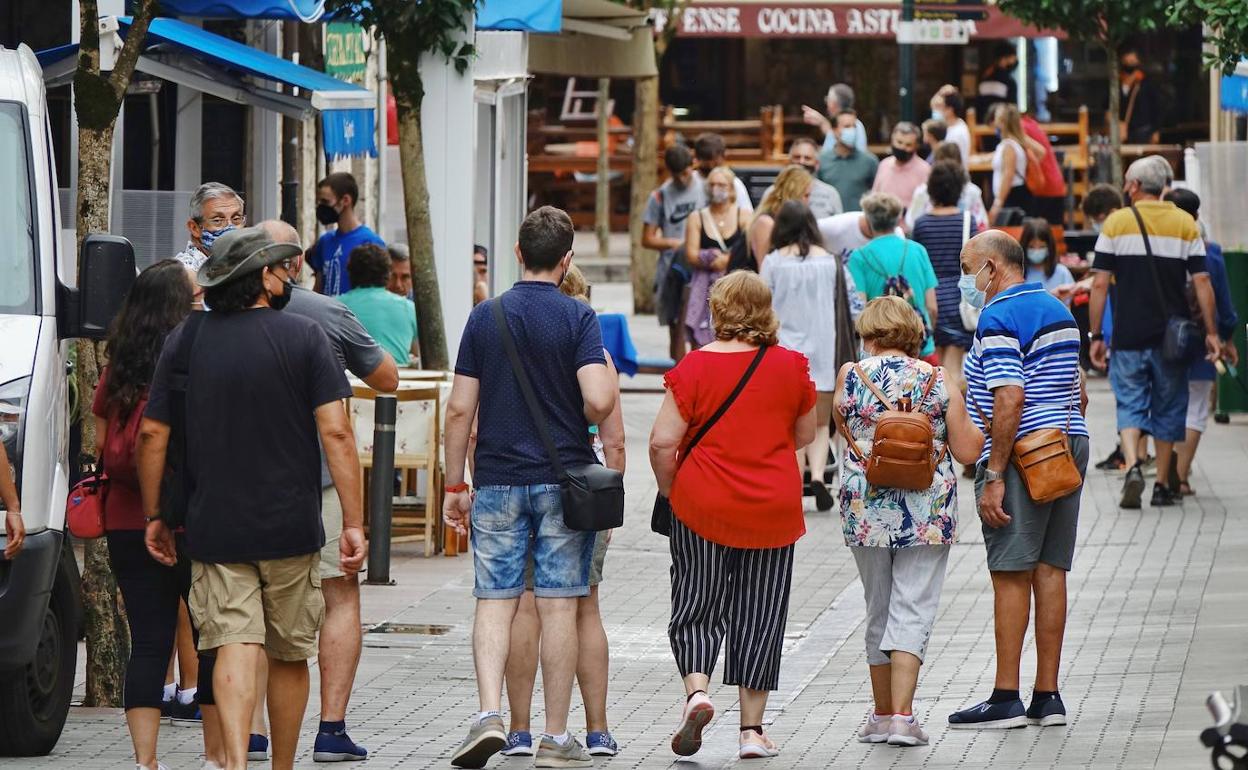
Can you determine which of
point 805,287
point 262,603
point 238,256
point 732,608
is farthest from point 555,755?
point 805,287

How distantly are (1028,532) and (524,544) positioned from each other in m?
1.75

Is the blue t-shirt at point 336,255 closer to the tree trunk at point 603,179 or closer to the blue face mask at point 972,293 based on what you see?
the blue face mask at point 972,293

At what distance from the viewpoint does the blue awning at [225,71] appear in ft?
38.6

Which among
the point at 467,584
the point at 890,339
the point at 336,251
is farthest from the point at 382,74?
the point at 890,339

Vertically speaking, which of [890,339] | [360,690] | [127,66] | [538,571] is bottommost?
[360,690]

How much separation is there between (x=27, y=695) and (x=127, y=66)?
242 centimetres

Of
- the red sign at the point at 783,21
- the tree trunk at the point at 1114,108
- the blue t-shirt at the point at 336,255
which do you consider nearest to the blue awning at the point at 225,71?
the blue t-shirt at the point at 336,255

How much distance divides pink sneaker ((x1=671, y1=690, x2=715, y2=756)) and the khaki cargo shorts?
1.35 m

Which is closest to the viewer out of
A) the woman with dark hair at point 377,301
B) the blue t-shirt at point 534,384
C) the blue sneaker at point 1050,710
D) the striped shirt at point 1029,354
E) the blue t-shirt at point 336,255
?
the blue t-shirt at point 534,384

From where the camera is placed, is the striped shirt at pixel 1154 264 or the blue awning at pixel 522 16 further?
the blue awning at pixel 522 16

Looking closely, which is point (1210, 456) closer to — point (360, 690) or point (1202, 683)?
point (1202, 683)

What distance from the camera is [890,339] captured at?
784 cm

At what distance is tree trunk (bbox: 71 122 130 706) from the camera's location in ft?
27.9

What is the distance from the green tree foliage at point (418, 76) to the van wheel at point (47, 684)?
16.7ft
